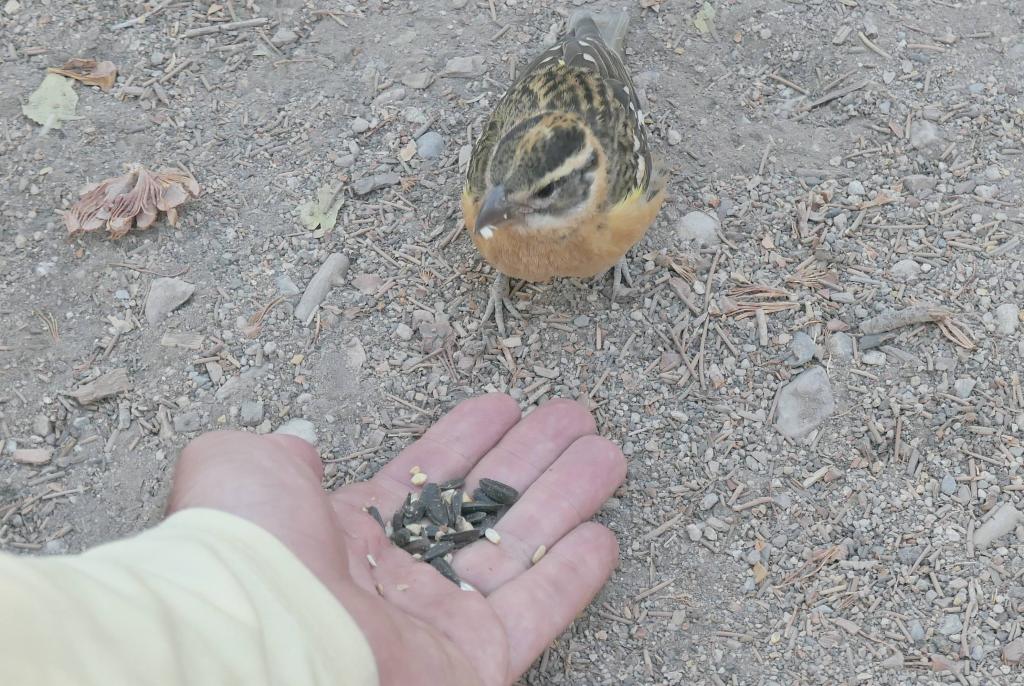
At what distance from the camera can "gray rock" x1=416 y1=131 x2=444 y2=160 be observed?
5.44 meters

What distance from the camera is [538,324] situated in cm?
493

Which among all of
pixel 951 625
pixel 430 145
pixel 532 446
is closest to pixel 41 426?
pixel 532 446

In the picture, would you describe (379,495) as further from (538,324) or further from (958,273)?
(958,273)

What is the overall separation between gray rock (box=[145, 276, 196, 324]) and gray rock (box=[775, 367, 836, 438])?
3.08 meters

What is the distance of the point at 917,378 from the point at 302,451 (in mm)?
2972

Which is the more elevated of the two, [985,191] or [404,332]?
[985,191]

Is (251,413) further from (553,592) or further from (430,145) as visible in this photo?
(430,145)

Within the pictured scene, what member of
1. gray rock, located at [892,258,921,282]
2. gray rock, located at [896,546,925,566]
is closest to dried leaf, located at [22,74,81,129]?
gray rock, located at [892,258,921,282]

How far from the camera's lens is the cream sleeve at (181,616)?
2000mm

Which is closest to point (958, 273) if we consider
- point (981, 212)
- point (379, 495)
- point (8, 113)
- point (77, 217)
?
point (981, 212)

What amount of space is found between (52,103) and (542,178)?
3.19 metres

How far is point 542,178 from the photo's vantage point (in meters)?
4.20

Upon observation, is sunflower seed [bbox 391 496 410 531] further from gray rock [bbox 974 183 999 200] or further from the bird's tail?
gray rock [bbox 974 183 999 200]

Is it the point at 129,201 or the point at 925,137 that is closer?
the point at 129,201
